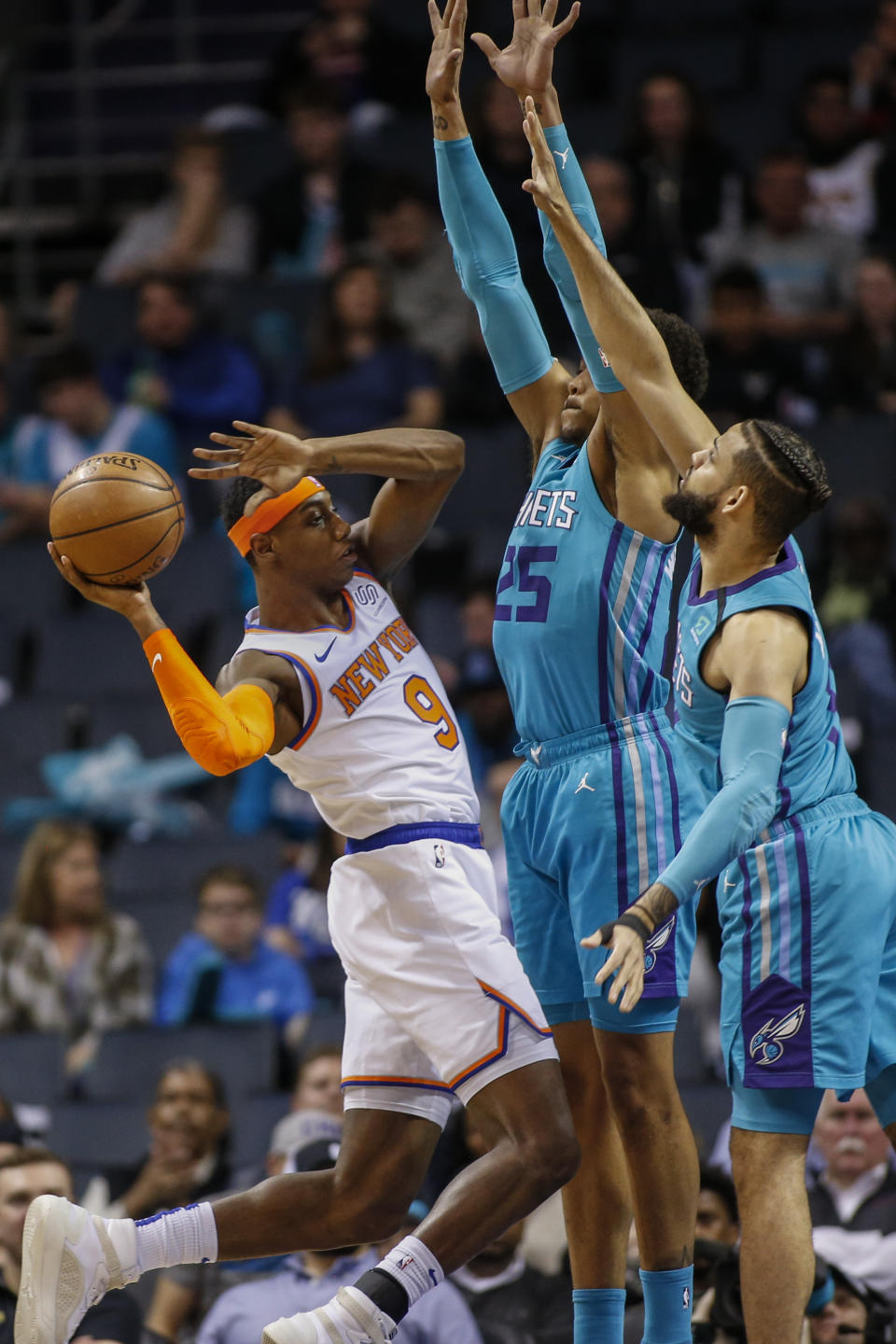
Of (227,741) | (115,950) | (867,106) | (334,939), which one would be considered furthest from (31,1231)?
(867,106)

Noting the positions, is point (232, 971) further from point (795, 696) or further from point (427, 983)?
point (795, 696)

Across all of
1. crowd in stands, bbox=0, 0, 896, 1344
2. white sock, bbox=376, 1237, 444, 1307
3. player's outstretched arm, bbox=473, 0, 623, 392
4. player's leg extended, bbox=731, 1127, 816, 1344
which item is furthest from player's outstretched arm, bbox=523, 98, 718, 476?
crowd in stands, bbox=0, 0, 896, 1344

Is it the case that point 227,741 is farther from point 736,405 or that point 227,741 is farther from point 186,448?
point 186,448

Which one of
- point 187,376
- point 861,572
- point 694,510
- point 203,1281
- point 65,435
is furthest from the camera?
point 187,376

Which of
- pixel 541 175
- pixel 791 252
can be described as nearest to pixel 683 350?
pixel 541 175

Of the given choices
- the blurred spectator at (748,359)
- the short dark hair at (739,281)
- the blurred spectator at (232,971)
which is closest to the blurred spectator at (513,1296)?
the blurred spectator at (232,971)

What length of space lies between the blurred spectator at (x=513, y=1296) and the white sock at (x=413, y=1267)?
1543mm

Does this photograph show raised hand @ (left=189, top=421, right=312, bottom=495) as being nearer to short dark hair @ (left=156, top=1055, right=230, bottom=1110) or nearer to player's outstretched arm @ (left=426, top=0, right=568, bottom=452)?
player's outstretched arm @ (left=426, top=0, right=568, bottom=452)

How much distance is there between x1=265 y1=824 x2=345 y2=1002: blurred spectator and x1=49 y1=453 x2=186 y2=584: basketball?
4113 millimetres

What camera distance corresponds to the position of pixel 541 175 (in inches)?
194

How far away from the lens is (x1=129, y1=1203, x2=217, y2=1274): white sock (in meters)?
4.79

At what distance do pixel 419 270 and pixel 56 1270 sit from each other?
7804 mm

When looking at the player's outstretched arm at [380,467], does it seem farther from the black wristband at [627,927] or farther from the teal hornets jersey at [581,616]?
the black wristband at [627,927]

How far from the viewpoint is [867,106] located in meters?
11.2
